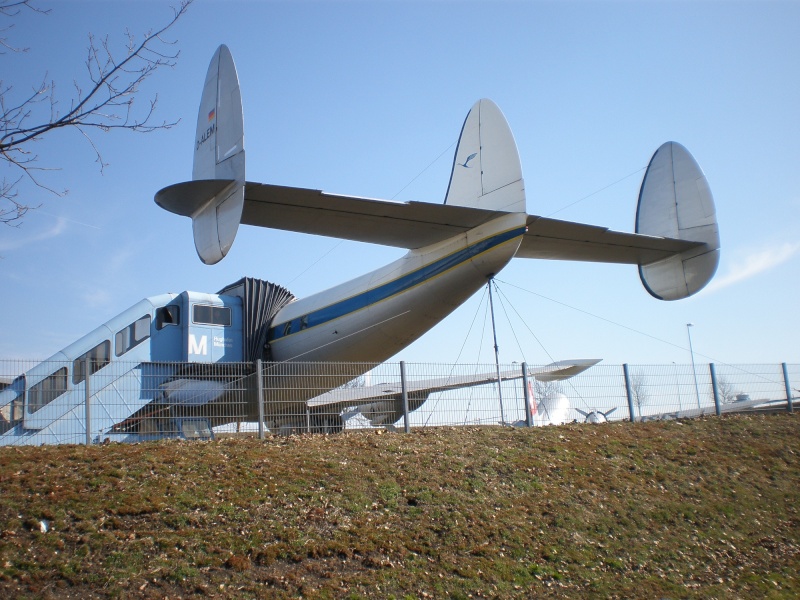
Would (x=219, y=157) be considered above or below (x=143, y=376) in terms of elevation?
above

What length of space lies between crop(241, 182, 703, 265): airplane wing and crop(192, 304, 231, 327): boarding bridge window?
627 centimetres

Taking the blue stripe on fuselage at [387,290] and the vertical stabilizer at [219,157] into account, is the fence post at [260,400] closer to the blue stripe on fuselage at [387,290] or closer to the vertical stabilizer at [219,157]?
the vertical stabilizer at [219,157]

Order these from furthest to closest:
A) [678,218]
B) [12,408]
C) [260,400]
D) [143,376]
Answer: [678,218]
[12,408]
[143,376]
[260,400]

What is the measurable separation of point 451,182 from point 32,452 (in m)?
9.68

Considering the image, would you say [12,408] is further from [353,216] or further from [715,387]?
[715,387]

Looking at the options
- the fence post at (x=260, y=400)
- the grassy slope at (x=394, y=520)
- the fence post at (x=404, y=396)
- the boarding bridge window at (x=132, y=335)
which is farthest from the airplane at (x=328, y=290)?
the grassy slope at (x=394, y=520)

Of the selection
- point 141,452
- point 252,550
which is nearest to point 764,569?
point 252,550

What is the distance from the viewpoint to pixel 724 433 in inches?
610

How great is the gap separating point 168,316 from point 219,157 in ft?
19.6

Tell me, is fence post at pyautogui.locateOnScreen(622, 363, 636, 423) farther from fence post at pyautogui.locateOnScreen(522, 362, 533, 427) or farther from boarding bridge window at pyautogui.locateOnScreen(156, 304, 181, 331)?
boarding bridge window at pyautogui.locateOnScreen(156, 304, 181, 331)

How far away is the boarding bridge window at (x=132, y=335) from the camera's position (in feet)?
55.0

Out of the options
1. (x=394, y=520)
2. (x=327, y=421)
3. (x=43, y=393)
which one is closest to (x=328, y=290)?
(x=327, y=421)

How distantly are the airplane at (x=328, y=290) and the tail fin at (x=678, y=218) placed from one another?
1.3 inches

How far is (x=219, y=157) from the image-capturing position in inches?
521
